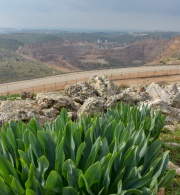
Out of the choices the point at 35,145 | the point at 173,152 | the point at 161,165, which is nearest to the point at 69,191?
the point at 35,145

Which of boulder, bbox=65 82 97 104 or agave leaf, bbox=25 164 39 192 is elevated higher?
agave leaf, bbox=25 164 39 192

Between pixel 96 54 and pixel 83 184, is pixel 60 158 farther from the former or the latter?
pixel 96 54

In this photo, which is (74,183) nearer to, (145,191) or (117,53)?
(145,191)

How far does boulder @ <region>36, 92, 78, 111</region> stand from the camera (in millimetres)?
9250

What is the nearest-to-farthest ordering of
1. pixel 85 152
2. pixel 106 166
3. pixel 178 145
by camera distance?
pixel 106 166 < pixel 85 152 < pixel 178 145

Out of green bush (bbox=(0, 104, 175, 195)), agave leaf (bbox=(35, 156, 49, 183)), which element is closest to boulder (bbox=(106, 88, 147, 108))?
green bush (bbox=(0, 104, 175, 195))

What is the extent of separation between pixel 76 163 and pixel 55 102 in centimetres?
607

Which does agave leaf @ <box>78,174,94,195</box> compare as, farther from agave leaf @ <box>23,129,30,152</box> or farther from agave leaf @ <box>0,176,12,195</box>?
agave leaf @ <box>23,129,30,152</box>

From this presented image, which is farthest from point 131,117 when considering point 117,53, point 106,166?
point 117,53

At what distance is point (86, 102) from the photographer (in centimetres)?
879

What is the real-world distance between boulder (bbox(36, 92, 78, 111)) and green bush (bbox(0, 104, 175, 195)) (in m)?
4.91

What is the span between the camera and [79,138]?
3.76 meters

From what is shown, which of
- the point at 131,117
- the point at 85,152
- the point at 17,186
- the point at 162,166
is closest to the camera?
the point at 17,186

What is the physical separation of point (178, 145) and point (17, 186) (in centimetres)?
458
